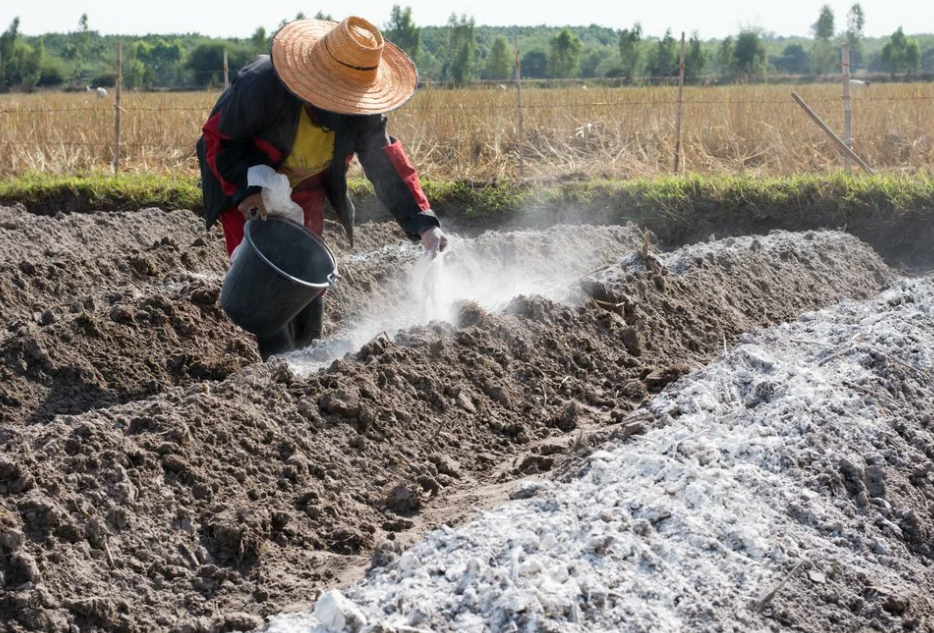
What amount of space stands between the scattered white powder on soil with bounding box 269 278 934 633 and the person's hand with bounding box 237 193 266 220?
1.75 meters

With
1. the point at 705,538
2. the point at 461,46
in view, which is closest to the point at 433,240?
the point at 705,538

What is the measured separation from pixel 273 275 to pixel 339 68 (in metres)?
0.88

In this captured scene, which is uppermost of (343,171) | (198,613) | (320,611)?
(343,171)

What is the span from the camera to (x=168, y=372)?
5438mm

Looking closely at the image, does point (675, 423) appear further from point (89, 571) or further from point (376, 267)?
point (376, 267)

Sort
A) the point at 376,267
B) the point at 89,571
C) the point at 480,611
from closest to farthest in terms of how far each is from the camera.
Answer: the point at 480,611 < the point at 89,571 < the point at 376,267

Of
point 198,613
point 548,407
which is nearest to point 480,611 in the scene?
point 198,613

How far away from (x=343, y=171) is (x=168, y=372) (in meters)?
1.38

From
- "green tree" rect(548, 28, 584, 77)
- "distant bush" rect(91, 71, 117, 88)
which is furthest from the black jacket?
"distant bush" rect(91, 71, 117, 88)

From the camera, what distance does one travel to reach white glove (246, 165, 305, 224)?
14.8ft

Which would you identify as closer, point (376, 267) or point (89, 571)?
point (89, 571)

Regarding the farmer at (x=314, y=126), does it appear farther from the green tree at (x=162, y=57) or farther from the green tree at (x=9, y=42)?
the green tree at (x=162, y=57)

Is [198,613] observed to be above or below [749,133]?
below

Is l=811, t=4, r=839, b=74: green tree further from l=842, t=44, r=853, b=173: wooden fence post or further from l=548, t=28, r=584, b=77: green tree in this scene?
l=842, t=44, r=853, b=173: wooden fence post
